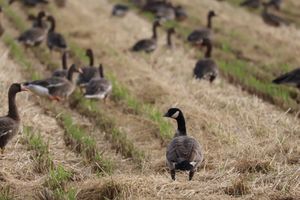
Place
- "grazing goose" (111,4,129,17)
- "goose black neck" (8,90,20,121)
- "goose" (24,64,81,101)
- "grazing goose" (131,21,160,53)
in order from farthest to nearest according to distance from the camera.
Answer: "grazing goose" (111,4,129,17)
"grazing goose" (131,21,160,53)
"goose" (24,64,81,101)
"goose black neck" (8,90,20,121)

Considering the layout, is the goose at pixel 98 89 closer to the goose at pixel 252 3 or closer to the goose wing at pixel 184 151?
the goose wing at pixel 184 151

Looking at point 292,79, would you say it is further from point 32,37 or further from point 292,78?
point 32,37

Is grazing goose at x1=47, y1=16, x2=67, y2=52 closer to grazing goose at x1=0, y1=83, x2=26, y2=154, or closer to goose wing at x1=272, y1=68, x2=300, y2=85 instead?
goose wing at x1=272, y1=68, x2=300, y2=85

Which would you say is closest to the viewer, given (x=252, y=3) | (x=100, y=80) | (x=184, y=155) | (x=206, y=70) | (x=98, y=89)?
(x=184, y=155)

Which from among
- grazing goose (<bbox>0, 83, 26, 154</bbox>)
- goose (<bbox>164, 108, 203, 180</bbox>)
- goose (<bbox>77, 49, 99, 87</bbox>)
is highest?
goose (<bbox>164, 108, 203, 180</bbox>)

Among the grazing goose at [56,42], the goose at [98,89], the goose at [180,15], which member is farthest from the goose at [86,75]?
the goose at [180,15]

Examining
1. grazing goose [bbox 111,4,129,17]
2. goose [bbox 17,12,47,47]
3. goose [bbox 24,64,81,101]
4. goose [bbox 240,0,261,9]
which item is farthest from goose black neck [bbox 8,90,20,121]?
goose [bbox 240,0,261,9]

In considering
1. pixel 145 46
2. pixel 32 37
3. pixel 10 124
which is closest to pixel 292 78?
pixel 145 46

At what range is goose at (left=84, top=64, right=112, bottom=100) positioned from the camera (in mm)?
14062

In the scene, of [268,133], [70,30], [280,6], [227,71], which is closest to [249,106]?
[268,133]

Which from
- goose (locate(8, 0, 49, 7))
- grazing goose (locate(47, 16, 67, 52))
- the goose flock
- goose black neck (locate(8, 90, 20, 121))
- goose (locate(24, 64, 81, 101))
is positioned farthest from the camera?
goose (locate(8, 0, 49, 7))

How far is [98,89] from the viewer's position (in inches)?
555

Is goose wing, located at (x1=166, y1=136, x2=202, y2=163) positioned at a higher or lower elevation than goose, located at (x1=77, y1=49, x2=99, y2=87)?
higher

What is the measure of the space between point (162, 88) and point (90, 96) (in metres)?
1.82
